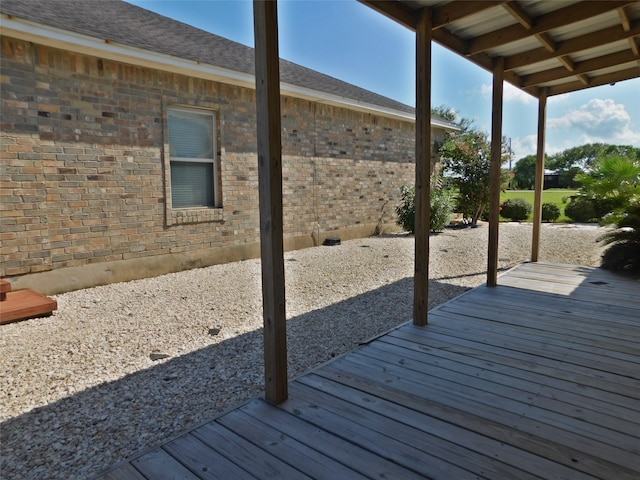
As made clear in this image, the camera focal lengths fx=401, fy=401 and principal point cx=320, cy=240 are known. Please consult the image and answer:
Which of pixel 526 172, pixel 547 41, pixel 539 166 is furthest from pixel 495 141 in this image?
pixel 526 172

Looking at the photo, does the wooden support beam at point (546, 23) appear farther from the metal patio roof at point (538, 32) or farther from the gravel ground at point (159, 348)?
the gravel ground at point (159, 348)

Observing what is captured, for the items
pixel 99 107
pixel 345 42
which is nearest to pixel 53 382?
pixel 99 107

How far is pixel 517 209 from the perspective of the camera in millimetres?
14562

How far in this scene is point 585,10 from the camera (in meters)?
3.38

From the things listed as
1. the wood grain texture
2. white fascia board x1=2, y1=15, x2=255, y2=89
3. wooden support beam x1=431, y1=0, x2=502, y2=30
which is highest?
white fascia board x1=2, y1=15, x2=255, y2=89

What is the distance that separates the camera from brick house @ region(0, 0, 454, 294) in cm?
457

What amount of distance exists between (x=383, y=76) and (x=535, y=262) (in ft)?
52.3

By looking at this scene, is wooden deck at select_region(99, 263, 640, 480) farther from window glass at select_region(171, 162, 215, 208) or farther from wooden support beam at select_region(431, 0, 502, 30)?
window glass at select_region(171, 162, 215, 208)

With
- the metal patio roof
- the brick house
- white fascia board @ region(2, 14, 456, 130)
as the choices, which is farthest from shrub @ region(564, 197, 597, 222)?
white fascia board @ region(2, 14, 456, 130)

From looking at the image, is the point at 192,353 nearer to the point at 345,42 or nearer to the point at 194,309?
the point at 194,309

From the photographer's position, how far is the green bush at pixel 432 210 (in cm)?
1005

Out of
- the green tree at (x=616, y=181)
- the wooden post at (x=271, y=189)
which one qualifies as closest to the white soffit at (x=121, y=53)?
the wooden post at (x=271, y=189)

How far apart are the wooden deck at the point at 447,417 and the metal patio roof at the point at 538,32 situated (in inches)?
102

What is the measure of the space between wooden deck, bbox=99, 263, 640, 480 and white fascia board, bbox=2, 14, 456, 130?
4.63 meters
